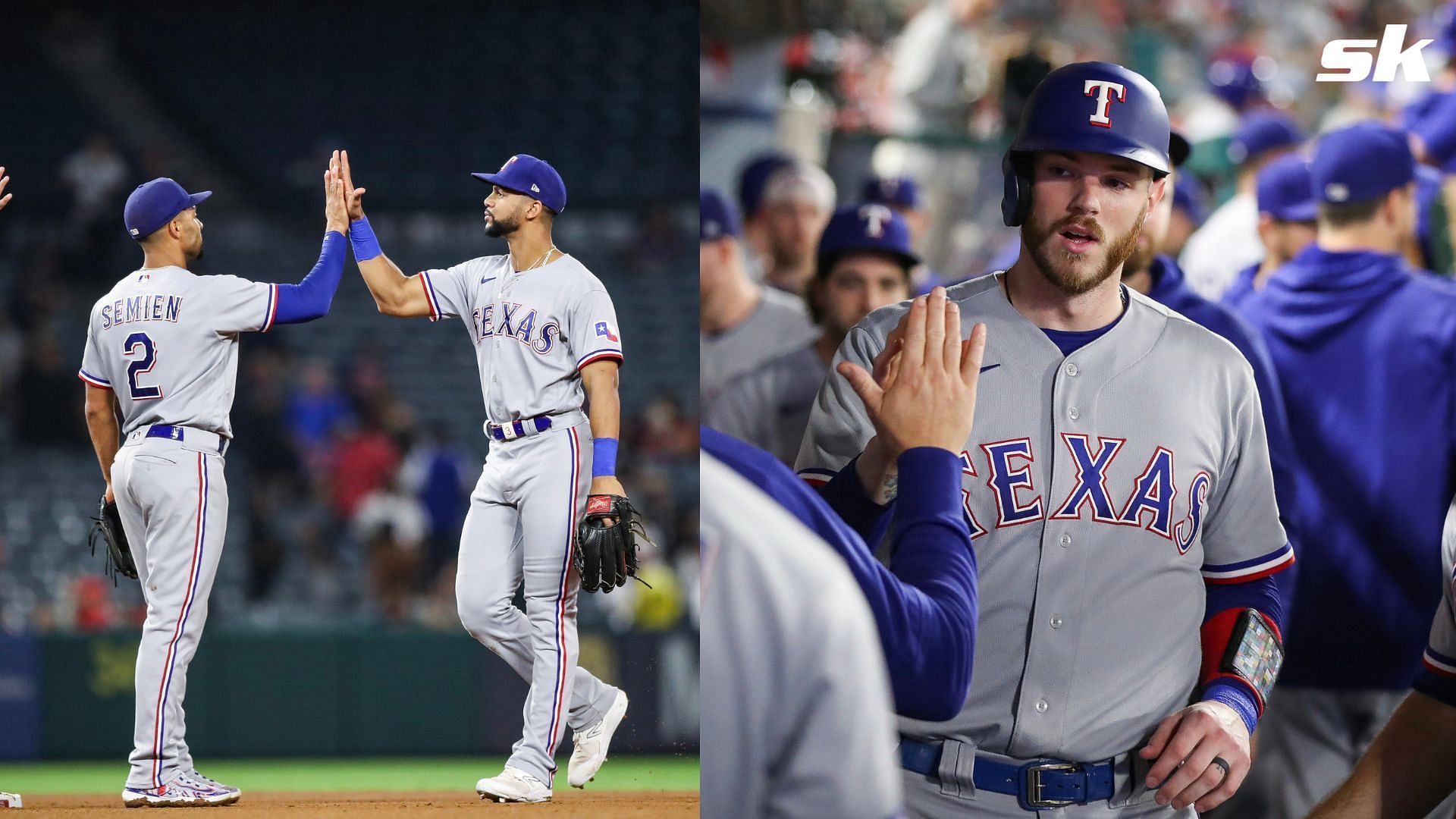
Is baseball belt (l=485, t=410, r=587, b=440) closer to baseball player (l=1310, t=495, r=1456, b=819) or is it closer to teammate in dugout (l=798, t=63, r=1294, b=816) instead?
teammate in dugout (l=798, t=63, r=1294, b=816)

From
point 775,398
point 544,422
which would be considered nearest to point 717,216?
point 775,398

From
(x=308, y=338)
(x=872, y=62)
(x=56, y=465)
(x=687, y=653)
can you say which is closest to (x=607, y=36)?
(x=308, y=338)

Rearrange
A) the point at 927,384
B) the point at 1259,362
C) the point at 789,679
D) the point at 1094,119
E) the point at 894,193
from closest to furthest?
the point at 789,679 → the point at 927,384 → the point at 1094,119 → the point at 1259,362 → the point at 894,193

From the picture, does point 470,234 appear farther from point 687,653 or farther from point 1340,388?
point 687,653

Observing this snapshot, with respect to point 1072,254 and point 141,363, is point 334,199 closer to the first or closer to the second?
point 141,363

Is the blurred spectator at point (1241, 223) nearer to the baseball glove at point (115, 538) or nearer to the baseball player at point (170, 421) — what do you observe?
the baseball player at point (170, 421)

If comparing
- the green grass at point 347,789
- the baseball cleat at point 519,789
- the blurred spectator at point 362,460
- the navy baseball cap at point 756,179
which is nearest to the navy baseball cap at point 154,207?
the green grass at point 347,789
